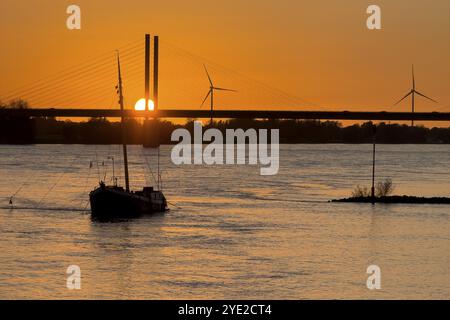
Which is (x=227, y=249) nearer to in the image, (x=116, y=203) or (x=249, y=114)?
(x=116, y=203)

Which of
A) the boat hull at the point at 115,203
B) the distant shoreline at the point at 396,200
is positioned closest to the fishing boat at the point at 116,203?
the boat hull at the point at 115,203

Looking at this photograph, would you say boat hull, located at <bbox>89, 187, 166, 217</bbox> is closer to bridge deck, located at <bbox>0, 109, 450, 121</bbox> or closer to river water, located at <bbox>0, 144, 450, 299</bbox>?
river water, located at <bbox>0, 144, 450, 299</bbox>

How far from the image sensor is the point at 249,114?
119m

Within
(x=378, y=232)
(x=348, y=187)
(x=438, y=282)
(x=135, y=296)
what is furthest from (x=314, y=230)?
(x=348, y=187)

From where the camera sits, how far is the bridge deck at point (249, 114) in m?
116

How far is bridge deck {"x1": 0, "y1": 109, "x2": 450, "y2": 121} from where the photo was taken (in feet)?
382

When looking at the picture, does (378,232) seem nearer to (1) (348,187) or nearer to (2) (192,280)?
(2) (192,280)

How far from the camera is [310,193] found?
272ft

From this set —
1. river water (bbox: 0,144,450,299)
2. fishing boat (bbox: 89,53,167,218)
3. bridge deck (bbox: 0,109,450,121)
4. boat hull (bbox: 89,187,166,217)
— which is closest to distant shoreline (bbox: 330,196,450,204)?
river water (bbox: 0,144,450,299)

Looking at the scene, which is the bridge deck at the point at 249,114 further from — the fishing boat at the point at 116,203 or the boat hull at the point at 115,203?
the boat hull at the point at 115,203

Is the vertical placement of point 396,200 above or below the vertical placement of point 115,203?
below

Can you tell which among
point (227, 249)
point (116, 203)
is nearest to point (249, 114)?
point (116, 203)

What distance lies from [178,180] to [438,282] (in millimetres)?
73719
